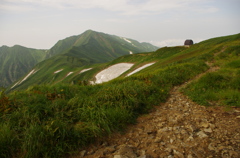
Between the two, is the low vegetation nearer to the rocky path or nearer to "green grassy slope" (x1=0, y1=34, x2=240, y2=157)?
"green grassy slope" (x1=0, y1=34, x2=240, y2=157)

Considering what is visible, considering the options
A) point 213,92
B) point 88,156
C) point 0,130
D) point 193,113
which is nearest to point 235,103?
point 213,92

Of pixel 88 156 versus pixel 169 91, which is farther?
pixel 169 91

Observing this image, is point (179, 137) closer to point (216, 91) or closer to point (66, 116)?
point (66, 116)

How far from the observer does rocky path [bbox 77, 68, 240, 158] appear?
3541 millimetres

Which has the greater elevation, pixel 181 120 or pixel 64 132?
pixel 64 132

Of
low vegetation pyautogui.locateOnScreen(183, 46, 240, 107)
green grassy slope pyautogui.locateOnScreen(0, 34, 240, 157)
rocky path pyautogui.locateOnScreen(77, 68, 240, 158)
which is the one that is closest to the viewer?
rocky path pyautogui.locateOnScreen(77, 68, 240, 158)

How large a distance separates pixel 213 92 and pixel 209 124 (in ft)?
8.80

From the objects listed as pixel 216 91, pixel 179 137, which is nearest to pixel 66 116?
pixel 179 137

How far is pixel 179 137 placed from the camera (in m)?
4.14

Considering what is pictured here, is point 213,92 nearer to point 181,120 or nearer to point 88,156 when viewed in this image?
point 181,120

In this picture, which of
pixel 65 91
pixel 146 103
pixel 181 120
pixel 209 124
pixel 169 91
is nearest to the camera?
pixel 209 124

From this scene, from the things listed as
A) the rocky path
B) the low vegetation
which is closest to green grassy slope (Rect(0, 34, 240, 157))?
the low vegetation

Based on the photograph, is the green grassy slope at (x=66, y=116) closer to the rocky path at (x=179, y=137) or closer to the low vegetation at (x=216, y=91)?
the low vegetation at (x=216, y=91)

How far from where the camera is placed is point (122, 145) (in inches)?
159
